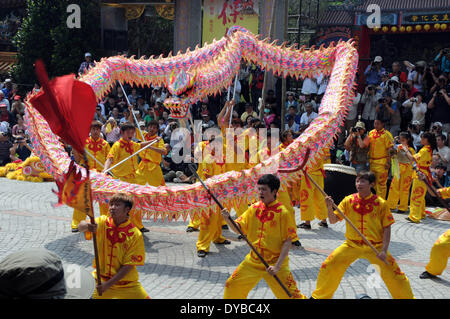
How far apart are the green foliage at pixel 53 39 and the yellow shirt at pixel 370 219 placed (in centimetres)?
1392

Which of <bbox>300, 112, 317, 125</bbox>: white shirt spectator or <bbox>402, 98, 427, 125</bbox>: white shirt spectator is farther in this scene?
<bbox>300, 112, 317, 125</bbox>: white shirt spectator

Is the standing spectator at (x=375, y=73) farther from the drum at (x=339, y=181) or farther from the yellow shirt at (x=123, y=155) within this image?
the yellow shirt at (x=123, y=155)

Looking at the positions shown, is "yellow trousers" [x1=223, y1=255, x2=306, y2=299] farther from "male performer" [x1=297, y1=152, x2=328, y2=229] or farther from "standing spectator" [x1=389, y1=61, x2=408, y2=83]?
"standing spectator" [x1=389, y1=61, x2=408, y2=83]

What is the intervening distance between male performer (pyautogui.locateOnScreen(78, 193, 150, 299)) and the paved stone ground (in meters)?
1.43

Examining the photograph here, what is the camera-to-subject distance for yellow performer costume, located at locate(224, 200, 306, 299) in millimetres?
4070

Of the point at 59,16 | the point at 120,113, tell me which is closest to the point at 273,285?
the point at 120,113

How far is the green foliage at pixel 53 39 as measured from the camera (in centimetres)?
1666

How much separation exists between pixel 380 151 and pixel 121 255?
654 centimetres

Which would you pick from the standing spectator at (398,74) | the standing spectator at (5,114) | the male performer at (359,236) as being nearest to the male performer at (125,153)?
the male performer at (359,236)

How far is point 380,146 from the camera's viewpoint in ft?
30.1

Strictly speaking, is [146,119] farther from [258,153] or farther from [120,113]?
[258,153]

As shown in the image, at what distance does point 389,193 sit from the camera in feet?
31.0

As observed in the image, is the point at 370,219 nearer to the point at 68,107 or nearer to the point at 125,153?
the point at 68,107

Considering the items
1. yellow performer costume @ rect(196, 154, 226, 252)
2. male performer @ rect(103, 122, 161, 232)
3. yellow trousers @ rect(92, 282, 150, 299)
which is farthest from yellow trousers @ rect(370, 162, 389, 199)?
yellow trousers @ rect(92, 282, 150, 299)
